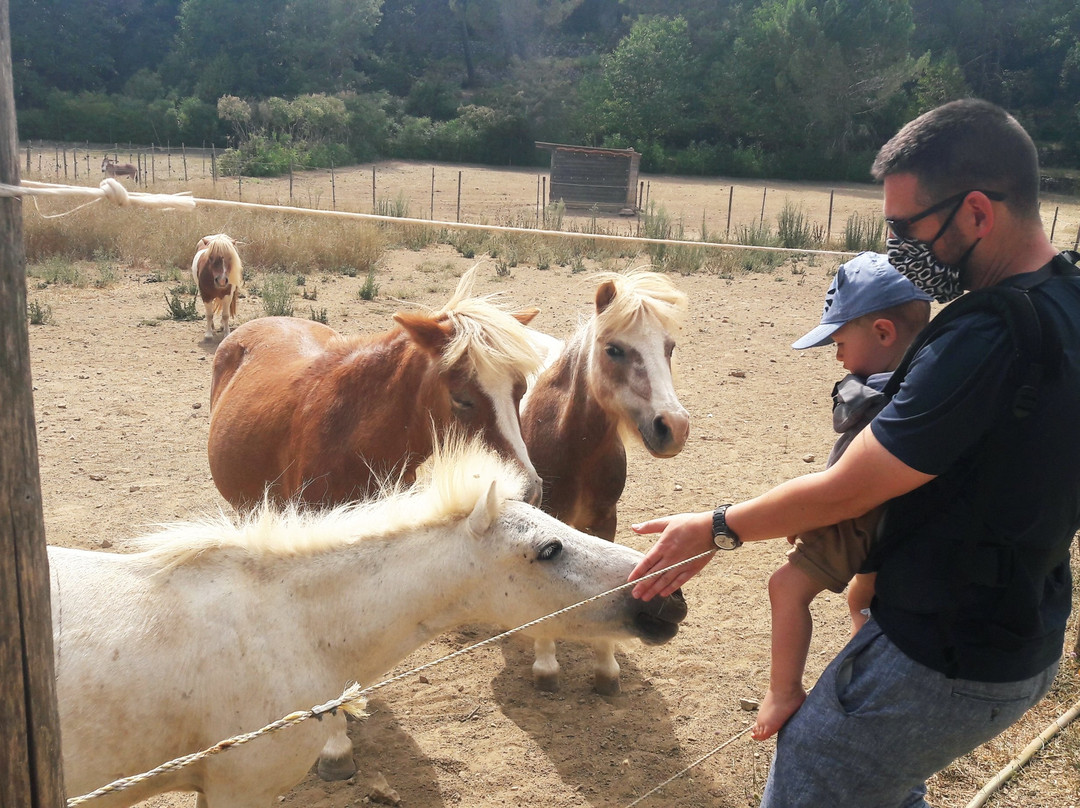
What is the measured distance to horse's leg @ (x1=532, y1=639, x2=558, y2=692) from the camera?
4.04 meters

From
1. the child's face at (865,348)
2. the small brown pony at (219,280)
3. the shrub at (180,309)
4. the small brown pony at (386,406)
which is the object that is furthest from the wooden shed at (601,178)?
the child's face at (865,348)

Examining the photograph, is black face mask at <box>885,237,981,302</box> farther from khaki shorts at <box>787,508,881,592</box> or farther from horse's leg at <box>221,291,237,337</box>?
horse's leg at <box>221,291,237,337</box>

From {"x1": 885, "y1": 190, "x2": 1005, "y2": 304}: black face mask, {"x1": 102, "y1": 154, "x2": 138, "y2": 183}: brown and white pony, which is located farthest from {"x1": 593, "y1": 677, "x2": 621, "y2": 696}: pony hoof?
{"x1": 102, "y1": 154, "x2": 138, "y2": 183}: brown and white pony

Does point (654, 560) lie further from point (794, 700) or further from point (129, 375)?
point (129, 375)

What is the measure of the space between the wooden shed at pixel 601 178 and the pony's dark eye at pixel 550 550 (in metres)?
27.7

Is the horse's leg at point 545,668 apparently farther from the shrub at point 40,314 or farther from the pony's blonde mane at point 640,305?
the shrub at point 40,314

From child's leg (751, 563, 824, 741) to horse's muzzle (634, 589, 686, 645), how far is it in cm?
44

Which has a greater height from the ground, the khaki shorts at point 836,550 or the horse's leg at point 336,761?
the khaki shorts at point 836,550

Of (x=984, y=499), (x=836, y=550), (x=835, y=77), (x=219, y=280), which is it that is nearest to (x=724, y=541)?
(x=836, y=550)

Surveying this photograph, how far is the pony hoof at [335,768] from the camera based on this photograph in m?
3.33

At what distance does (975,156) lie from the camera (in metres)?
1.53

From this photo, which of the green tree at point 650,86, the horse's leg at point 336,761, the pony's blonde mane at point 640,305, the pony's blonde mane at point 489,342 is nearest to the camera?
the horse's leg at point 336,761

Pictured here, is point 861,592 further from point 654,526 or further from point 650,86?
point 650,86

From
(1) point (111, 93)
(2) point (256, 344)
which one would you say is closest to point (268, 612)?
(2) point (256, 344)
